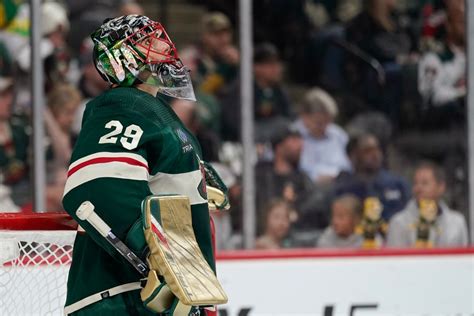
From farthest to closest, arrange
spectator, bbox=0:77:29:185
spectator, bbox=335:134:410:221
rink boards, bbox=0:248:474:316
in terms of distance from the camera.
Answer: spectator, bbox=335:134:410:221 < spectator, bbox=0:77:29:185 < rink boards, bbox=0:248:474:316

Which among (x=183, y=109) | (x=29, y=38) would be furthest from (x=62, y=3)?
(x=183, y=109)

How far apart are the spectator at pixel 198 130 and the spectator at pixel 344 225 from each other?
567 mm

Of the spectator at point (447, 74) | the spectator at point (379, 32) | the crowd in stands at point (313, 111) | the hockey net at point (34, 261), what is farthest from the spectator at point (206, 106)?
the hockey net at point (34, 261)

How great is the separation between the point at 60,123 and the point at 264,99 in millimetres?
892

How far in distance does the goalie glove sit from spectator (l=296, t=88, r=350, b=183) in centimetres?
222

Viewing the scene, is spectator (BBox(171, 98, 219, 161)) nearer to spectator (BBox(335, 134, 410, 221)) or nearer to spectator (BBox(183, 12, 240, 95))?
spectator (BBox(183, 12, 240, 95))

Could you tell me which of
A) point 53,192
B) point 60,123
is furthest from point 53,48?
point 53,192

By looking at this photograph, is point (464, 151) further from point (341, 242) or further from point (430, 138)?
point (341, 242)

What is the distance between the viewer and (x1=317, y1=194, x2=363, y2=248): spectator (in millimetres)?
5273

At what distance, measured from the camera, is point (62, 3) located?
5.16 m

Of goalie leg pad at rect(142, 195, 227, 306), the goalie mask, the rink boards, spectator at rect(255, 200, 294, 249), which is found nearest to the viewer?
goalie leg pad at rect(142, 195, 227, 306)

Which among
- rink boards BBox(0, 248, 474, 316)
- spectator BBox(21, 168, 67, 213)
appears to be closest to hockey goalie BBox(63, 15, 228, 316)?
rink boards BBox(0, 248, 474, 316)

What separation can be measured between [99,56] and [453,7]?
308 centimetres

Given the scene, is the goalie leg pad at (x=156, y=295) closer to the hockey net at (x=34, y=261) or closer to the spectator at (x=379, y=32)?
the hockey net at (x=34, y=261)
